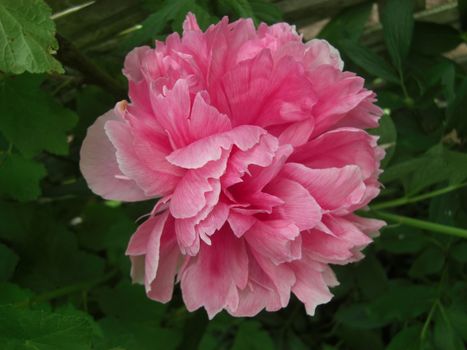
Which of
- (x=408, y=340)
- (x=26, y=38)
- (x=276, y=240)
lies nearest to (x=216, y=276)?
(x=276, y=240)

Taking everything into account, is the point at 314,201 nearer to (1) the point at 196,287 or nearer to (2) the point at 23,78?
(1) the point at 196,287

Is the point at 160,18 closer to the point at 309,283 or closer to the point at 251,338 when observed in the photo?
the point at 309,283

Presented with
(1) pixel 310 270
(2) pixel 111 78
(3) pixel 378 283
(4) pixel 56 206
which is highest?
(2) pixel 111 78

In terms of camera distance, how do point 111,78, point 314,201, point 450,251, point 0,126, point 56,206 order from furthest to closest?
point 56,206 → point 450,251 → point 111,78 → point 0,126 → point 314,201

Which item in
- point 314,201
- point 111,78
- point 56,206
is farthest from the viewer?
point 56,206

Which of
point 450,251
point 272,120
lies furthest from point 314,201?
point 450,251

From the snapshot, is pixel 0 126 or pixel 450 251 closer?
pixel 0 126

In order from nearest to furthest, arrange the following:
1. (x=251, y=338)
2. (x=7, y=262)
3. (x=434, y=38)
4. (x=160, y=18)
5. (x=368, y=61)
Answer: (x=160, y=18) → (x=7, y=262) → (x=368, y=61) → (x=434, y=38) → (x=251, y=338)
